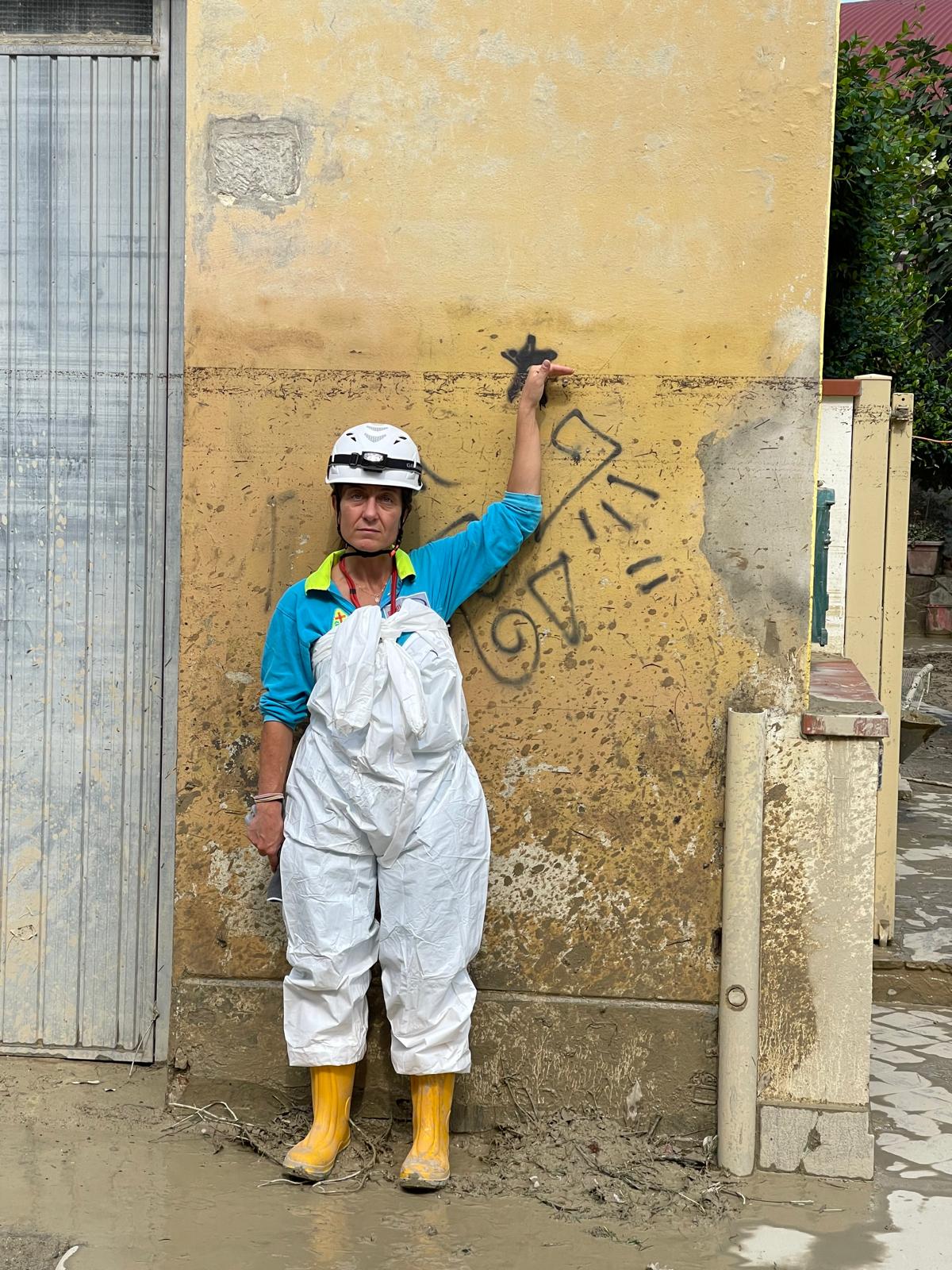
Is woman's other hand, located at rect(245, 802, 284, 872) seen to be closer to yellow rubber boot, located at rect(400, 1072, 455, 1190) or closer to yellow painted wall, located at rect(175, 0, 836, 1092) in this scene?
yellow painted wall, located at rect(175, 0, 836, 1092)

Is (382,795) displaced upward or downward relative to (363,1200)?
upward

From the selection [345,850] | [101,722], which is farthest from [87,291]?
[345,850]

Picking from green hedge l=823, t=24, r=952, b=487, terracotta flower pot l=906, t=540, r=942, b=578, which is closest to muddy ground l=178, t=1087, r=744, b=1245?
green hedge l=823, t=24, r=952, b=487

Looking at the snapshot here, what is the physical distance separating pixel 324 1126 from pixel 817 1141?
1.27 meters

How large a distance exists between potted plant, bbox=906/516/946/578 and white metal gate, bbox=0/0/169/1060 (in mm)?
12232

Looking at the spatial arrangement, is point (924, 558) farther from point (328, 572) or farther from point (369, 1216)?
point (369, 1216)

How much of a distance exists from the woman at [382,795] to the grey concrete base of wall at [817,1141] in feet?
2.77

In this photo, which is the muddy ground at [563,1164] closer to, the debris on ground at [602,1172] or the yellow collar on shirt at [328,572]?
the debris on ground at [602,1172]

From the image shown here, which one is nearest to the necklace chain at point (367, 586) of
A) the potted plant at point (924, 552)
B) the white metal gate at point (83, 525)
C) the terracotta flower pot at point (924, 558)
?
the white metal gate at point (83, 525)

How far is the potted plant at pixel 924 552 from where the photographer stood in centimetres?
1495

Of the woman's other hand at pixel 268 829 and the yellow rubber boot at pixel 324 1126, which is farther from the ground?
the woman's other hand at pixel 268 829

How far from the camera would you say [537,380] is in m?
3.45

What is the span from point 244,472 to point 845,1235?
7.96ft

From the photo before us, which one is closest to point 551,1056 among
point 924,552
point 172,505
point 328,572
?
point 328,572
